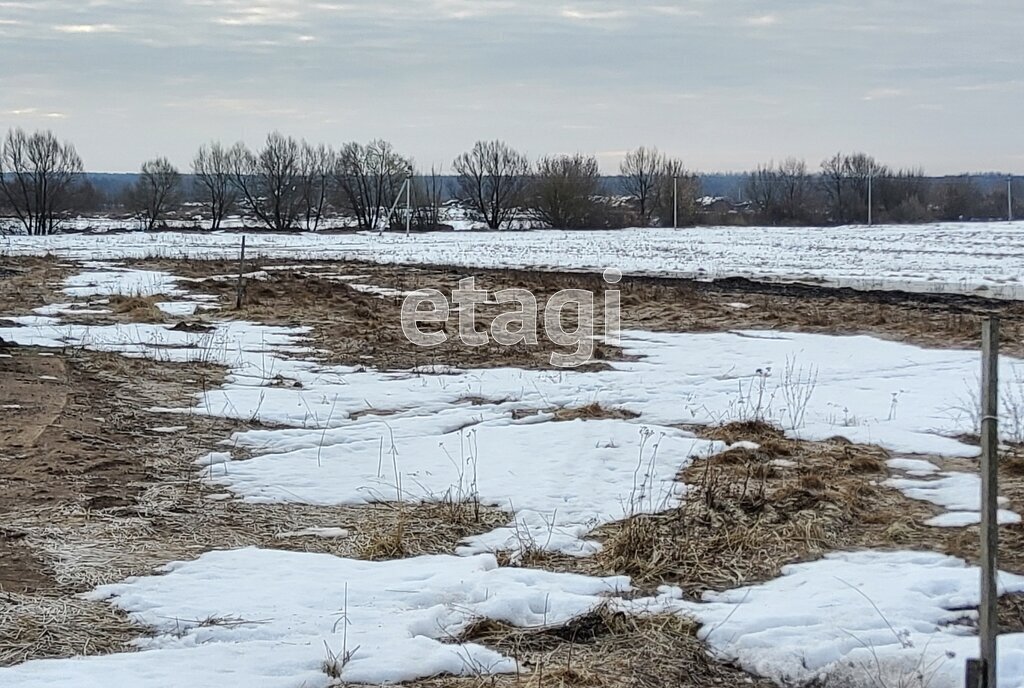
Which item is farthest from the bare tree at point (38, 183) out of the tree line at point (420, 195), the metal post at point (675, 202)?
the metal post at point (675, 202)

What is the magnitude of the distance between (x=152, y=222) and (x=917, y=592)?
7654 cm

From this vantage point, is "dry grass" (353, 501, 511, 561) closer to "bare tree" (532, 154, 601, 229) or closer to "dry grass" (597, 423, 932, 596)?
"dry grass" (597, 423, 932, 596)

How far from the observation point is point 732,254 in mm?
41594

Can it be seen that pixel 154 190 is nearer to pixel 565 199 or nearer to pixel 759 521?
pixel 565 199

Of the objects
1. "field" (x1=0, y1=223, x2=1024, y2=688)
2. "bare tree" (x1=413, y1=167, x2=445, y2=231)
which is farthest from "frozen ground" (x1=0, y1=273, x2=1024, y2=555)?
"bare tree" (x1=413, y1=167, x2=445, y2=231)

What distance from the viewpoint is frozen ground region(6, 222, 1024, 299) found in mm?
29031

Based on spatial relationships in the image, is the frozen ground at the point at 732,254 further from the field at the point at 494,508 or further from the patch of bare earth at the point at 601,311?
the field at the point at 494,508

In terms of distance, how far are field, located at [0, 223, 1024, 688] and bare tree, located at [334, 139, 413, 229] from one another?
68676 mm

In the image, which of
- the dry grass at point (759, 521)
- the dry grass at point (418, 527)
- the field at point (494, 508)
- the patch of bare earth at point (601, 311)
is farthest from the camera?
the patch of bare earth at point (601, 311)

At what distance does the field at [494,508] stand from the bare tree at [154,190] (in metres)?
65.6

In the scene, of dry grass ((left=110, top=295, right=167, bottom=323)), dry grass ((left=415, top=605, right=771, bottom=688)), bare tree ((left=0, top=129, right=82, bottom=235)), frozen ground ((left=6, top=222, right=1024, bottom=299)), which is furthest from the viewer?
bare tree ((left=0, top=129, right=82, bottom=235))

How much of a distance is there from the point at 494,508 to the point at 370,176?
79.8 m

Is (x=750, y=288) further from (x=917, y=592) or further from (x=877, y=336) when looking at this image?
(x=917, y=592)

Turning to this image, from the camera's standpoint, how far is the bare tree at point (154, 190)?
78625 millimetres
